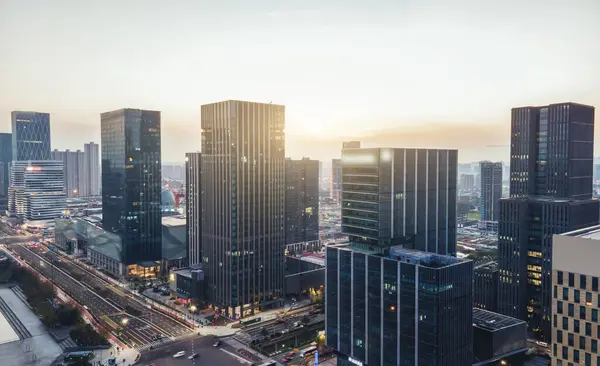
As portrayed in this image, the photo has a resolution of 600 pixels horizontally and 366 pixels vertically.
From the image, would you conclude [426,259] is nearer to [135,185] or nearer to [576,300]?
[576,300]

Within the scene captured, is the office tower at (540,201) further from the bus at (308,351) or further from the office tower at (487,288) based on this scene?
the bus at (308,351)

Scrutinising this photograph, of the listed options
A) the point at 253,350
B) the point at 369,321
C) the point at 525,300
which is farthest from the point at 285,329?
the point at 525,300

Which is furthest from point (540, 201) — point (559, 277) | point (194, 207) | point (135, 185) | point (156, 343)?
point (135, 185)

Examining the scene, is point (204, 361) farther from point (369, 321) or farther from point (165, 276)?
point (165, 276)

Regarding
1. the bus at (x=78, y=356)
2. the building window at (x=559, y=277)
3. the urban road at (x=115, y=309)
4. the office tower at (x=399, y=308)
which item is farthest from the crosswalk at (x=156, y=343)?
the building window at (x=559, y=277)

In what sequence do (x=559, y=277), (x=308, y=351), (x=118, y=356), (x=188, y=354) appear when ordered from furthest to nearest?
(x=308, y=351) < (x=188, y=354) < (x=118, y=356) < (x=559, y=277)

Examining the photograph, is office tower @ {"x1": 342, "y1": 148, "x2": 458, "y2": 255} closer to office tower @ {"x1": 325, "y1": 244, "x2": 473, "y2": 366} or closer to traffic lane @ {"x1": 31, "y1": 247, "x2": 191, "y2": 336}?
office tower @ {"x1": 325, "y1": 244, "x2": 473, "y2": 366}
